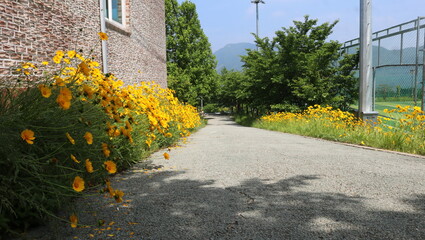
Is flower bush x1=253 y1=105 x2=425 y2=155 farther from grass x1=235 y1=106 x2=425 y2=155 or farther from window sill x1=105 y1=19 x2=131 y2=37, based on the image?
window sill x1=105 y1=19 x2=131 y2=37

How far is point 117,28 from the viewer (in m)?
8.41

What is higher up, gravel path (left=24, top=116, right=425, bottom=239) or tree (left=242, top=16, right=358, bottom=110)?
tree (left=242, top=16, right=358, bottom=110)

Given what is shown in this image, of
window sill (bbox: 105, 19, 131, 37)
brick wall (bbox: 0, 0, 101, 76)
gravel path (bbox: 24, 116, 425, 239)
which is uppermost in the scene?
window sill (bbox: 105, 19, 131, 37)

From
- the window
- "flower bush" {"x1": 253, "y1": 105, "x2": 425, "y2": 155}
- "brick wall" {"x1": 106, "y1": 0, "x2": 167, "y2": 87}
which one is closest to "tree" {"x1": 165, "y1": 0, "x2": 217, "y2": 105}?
"brick wall" {"x1": 106, "y1": 0, "x2": 167, "y2": 87}

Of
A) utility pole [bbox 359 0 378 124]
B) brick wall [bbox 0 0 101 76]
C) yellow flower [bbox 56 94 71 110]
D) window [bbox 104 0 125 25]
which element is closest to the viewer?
yellow flower [bbox 56 94 71 110]

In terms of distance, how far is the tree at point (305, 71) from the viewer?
15312mm

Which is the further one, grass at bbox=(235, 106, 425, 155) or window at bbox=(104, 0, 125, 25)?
window at bbox=(104, 0, 125, 25)

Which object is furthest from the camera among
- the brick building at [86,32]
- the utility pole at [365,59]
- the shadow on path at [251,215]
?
the utility pole at [365,59]

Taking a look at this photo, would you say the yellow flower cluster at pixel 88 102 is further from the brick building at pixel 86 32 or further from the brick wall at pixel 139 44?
the brick wall at pixel 139 44

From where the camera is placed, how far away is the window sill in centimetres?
787

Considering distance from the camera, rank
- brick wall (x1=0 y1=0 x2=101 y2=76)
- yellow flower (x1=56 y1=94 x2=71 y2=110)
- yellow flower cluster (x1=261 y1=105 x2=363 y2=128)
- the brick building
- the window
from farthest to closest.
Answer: yellow flower cluster (x1=261 y1=105 x2=363 y2=128), the window, the brick building, brick wall (x1=0 y1=0 x2=101 y2=76), yellow flower (x1=56 y1=94 x2=71 y2=110)

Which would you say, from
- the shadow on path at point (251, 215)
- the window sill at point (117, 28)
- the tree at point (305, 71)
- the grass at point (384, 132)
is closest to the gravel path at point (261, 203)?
the shadow on path at point (251, 215)

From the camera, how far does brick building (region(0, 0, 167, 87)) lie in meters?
4.56

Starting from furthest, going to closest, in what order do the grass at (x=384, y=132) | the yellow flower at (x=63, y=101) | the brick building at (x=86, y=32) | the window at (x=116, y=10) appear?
1. the window at (x=116, y=10)
2. the grass at (x=384, y=132)
3. the brick building at (x=86, y=32)
4. the yellow flower at (x=63, y=101)
